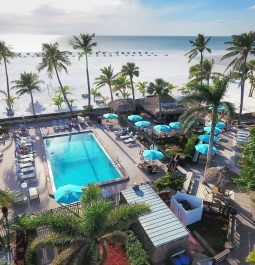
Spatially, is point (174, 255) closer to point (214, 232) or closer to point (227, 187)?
point (214, 232)

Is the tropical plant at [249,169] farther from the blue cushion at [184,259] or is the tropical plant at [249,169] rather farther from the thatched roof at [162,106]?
the thatched roof at [162,106]

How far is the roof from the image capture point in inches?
506

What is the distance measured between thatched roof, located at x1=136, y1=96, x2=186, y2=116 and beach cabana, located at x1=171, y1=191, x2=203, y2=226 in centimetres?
1763

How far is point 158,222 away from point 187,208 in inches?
128

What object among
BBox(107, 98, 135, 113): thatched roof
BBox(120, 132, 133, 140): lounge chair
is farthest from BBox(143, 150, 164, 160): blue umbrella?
BBox(107, 98, 135, 113): thatched roof

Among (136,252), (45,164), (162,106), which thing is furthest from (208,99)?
(162,106)

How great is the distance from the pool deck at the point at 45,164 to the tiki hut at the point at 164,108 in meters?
6.59

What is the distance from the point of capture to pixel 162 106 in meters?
34.2

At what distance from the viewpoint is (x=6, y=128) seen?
28.8 meters

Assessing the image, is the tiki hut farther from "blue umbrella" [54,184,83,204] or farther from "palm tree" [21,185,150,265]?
"palm tree" [21,185,150,265]

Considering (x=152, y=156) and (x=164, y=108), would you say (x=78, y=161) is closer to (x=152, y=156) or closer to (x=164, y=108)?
(x=152, y=156)

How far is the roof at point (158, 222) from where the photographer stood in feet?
42.2

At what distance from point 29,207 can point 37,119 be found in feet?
60.3

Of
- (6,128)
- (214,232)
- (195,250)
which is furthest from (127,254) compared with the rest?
(6,128)
